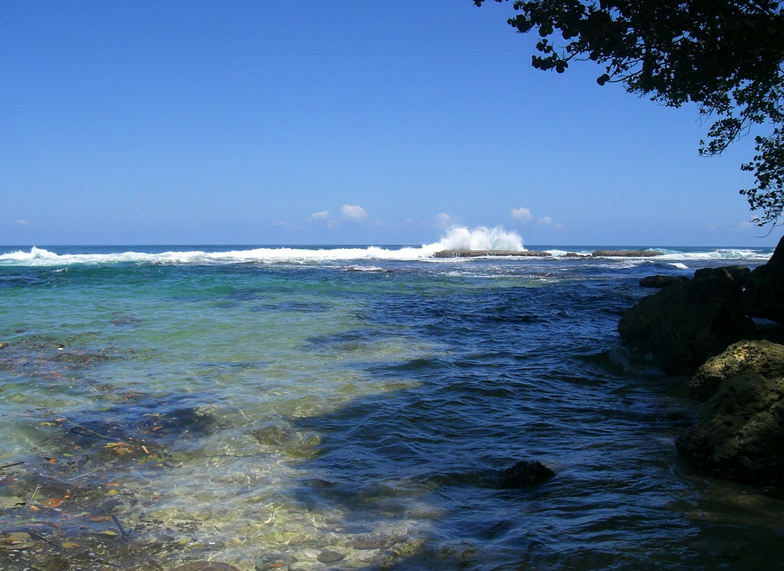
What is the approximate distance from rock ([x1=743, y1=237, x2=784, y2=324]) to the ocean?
112 inches

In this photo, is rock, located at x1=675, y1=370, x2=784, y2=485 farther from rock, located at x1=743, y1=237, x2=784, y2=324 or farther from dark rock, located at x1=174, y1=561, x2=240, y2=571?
rock, located at x1=743, y1=237, x2=784, y2=324

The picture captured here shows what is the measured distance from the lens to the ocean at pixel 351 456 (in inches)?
126

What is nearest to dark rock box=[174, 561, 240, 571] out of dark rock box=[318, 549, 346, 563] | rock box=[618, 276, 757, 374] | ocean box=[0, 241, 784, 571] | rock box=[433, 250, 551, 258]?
ocean box=[0, 241, 784, 571]

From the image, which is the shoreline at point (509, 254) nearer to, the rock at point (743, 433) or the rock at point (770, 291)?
the rock at point (770, 291)

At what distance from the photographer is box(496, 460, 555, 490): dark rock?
4031 millimetres

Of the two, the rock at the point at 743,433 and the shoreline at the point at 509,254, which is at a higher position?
the shoreline at the point at 509,254

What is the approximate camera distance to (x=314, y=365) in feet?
26.4

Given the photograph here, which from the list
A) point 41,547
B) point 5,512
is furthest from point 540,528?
point 5,512

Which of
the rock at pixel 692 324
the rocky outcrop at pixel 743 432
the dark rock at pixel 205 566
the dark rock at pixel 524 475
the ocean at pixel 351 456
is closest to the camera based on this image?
the dark rock at pixel 205 566

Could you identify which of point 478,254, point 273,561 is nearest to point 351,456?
point 273,561

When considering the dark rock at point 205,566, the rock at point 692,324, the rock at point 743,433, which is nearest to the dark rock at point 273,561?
the dark rock at point 205,566

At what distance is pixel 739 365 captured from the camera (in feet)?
17.2

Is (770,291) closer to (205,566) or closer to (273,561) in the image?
(273,561)

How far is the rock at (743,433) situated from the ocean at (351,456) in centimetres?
15
